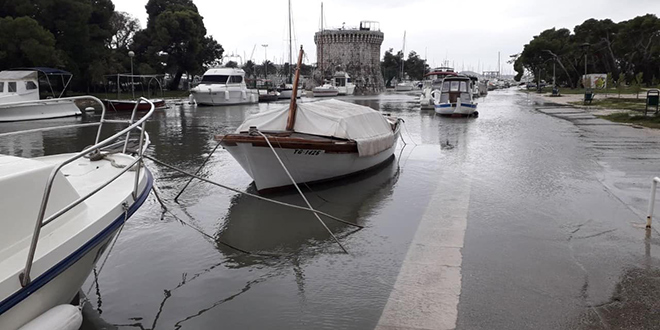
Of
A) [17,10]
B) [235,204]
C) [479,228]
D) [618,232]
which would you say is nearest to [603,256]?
[618,232]

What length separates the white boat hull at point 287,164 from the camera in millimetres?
9664

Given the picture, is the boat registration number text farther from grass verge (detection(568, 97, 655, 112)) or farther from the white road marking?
grass verge (detection(568, 97, 655, 112))

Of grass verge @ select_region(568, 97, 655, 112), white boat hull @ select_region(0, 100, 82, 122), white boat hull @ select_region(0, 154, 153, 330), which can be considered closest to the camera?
white boat hull @ select_region(0, 154, 153, 330)

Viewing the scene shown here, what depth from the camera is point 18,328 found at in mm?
3676

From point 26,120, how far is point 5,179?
28.6 m

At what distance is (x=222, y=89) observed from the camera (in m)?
42.3

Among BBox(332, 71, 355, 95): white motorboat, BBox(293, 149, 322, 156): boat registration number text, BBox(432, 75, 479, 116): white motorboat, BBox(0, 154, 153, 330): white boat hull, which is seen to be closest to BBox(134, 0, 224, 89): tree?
BBox(332, 71, 355, 95): white motorboat

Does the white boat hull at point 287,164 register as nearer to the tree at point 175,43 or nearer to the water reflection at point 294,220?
the water reflection at point 294,220

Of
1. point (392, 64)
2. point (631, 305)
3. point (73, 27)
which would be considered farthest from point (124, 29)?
point (392, 64)

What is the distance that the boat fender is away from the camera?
3.73 m

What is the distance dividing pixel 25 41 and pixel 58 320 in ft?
131

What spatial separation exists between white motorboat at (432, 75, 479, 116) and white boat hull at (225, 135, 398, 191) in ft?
59.5

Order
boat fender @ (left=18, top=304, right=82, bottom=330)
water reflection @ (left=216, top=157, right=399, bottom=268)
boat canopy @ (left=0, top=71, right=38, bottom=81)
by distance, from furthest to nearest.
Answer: boat canopy @ (left=0, top=71, right=38, bottom=81) < water reflection @ (left=216, top=157, right=399, bottom=268) < boat fender @ (left=18, top=304, right=82, bottom=330)

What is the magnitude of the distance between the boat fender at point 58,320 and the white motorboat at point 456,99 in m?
25.4
